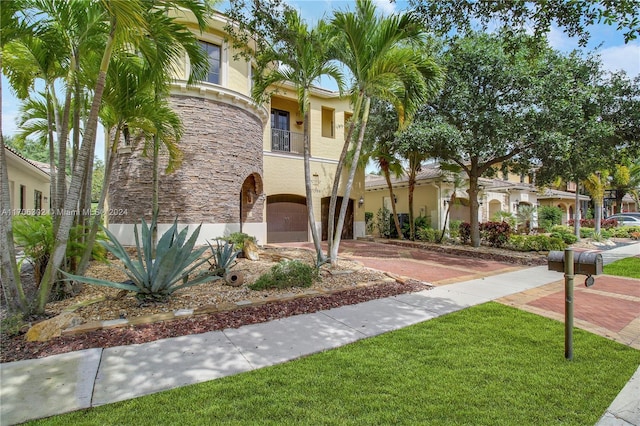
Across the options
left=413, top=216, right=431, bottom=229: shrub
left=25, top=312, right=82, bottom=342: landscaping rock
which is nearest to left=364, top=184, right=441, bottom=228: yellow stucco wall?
left=413, top=216, right=431, bottom=229: shrub

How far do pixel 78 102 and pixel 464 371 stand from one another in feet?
24.1

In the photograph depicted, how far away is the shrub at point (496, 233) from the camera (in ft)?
48.2

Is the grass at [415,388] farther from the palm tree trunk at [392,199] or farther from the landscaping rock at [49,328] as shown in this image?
the palm tree trunk at [392,199]

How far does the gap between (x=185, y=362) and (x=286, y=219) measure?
14500 millimetres

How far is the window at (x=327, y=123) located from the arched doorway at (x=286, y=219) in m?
4.86

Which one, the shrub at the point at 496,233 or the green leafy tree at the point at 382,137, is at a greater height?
the green leafy tree at the point at 382,137

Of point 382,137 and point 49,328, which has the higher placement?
point 382,137

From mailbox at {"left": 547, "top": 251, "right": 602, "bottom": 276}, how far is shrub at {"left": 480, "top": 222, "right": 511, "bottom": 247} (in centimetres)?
1197

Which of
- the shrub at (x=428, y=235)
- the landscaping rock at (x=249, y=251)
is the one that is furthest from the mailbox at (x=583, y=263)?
the shrub at (x=428, y=235)

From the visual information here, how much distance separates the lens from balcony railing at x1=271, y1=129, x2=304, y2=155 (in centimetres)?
1769

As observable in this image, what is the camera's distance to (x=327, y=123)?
20438 mm

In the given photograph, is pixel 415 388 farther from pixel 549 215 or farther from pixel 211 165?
pixel 549 215

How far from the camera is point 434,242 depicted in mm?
17078

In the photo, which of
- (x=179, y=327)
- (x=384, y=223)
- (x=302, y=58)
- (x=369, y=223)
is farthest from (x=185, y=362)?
(x=369, y=223)
